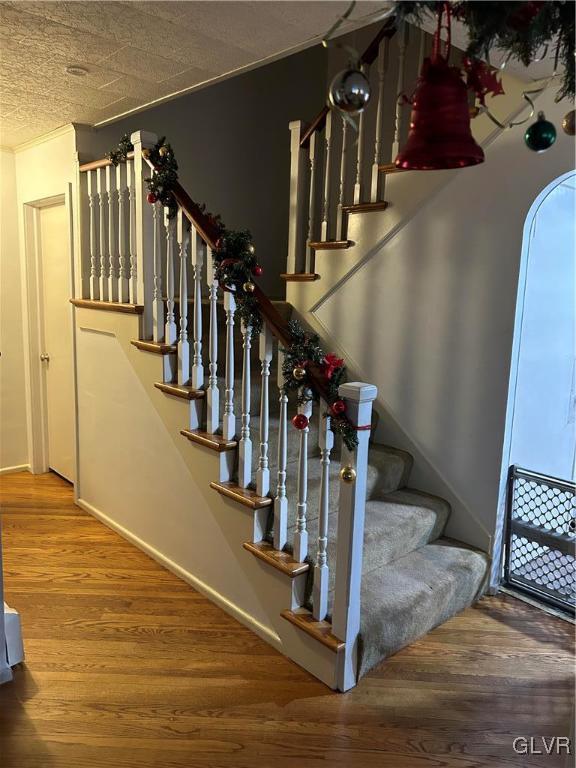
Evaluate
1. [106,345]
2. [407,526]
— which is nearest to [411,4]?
[407,526]

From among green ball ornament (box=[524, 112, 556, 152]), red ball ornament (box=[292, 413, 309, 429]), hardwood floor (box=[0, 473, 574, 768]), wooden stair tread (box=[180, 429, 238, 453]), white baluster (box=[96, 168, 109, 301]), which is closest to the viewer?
green ball ornament (box=[524, 112, 556, 152])

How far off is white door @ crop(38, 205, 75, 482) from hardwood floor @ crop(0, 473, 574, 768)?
156 cm

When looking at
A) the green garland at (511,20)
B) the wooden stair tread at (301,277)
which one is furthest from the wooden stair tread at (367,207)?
the green garland at (511,20)

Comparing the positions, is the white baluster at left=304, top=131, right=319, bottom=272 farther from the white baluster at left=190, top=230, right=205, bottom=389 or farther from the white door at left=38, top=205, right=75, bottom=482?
the white door at left=38, top=205, right=75, bottom=482

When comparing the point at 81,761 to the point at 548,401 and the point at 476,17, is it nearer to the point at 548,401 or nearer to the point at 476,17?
the point at 476,17

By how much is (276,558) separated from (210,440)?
0.63 metres

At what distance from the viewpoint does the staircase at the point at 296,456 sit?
2.25m

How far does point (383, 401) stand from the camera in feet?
11.0

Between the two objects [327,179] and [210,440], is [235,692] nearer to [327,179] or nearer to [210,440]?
[210,440]

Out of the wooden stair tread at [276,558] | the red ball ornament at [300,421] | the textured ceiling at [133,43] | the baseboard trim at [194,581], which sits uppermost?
the textured ceiling at [133,43]

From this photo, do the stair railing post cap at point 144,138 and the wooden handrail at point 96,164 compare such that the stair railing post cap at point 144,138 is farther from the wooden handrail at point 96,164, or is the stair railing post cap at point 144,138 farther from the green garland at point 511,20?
the green garland at point 511,20

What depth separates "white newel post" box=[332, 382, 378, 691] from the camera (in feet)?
6.88

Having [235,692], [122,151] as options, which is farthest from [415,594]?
[122,151]

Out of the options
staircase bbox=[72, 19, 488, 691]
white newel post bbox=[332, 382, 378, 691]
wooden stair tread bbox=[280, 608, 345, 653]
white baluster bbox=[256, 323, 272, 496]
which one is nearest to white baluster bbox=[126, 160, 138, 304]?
staircase bbox=[72, 19, 488, 691]
